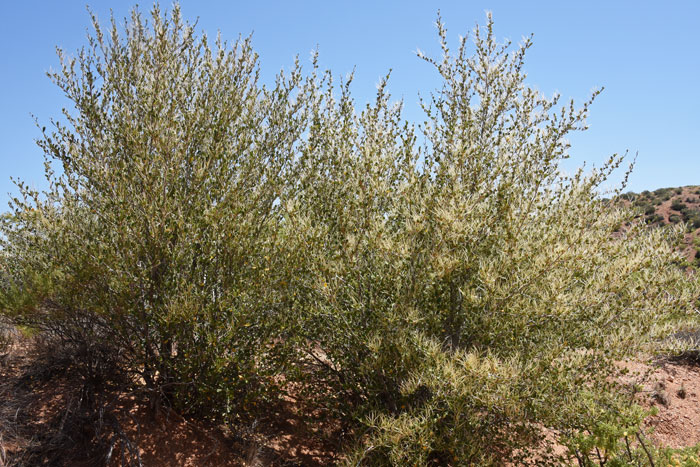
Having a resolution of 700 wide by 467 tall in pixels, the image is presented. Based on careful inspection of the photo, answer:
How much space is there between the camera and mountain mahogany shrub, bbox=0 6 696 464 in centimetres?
466

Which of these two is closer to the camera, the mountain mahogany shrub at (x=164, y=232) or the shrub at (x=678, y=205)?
the mountain mahogany shrub at (x=164, y=232)

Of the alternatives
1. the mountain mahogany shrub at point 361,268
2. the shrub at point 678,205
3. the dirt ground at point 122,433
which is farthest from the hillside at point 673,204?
the dirt ground at point 122,433

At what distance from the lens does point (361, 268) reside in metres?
5.09

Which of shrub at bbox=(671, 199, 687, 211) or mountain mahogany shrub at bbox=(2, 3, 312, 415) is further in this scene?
shrub at bbox=(671, 199, 687, 211)

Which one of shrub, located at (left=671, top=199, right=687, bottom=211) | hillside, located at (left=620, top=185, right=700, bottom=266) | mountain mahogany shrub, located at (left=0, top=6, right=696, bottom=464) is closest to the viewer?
mountain mahogany shrub, located at (left=0, top=6, right=696, bottom=464)

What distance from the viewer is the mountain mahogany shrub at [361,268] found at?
15.3 ft

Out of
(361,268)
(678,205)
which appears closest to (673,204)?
(678,205)

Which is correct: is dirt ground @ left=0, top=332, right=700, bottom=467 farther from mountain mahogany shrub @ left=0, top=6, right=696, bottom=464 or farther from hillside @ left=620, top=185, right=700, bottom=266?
hillside @ left=620, top=185, right=700, bottom=266

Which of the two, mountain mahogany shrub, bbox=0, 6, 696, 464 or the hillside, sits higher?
the hillside

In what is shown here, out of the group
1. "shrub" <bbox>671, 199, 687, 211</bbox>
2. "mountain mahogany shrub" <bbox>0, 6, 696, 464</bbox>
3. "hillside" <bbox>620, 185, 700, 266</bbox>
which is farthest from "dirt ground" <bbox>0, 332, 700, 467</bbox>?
"shrub" <bbox>671, 199, 687, 211</bbox>

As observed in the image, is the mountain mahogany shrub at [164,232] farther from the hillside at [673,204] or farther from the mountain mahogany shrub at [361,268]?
the hillside at [673,204]

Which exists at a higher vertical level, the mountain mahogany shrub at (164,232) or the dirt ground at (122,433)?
the mountain mahogany shrub at (164,232)

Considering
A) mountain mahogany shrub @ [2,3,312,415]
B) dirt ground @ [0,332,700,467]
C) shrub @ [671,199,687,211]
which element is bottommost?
dirt ground @ [0,332,700,467]

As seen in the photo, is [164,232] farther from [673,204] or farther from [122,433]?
[673,204]
